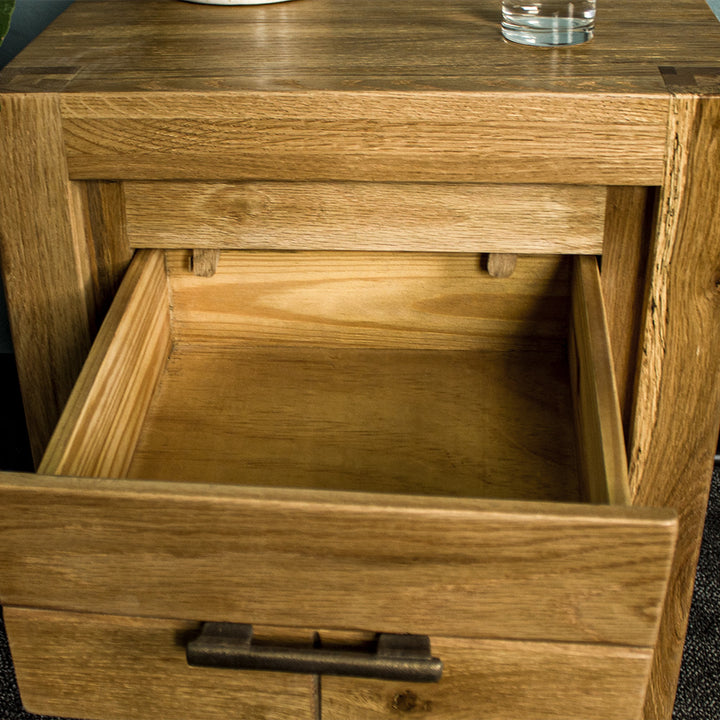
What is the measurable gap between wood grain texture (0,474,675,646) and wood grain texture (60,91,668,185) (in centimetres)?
27

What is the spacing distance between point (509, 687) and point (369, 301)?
13.7 inches

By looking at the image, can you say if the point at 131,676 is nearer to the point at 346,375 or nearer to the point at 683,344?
the point at 346,375

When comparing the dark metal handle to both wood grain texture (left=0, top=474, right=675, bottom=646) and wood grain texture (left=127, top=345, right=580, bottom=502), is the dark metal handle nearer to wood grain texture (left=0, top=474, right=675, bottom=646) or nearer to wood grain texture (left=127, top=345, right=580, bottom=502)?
wood grain texture (left=0, top=474, right=675, bottom=646)

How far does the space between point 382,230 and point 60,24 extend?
37 centimetres

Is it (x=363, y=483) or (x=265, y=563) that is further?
(x=363, y=483)

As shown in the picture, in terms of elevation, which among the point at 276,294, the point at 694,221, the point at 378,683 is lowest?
the point at 378,683

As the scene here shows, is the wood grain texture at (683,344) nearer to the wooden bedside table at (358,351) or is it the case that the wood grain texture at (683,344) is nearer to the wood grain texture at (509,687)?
the wooden bedside table at (358,351)

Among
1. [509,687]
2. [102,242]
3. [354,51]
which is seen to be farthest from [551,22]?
[509,687]

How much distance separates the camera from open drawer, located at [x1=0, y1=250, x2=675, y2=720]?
504 mm

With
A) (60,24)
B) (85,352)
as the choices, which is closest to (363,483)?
(85,352)

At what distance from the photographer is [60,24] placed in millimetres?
835

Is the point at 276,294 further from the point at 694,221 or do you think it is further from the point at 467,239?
the point at 694,221

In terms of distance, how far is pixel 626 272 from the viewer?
0.73 meters

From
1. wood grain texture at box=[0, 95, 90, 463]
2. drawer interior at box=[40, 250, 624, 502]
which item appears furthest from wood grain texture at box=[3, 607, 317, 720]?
wood grain texture at box=[0, 95, 90, 463]
